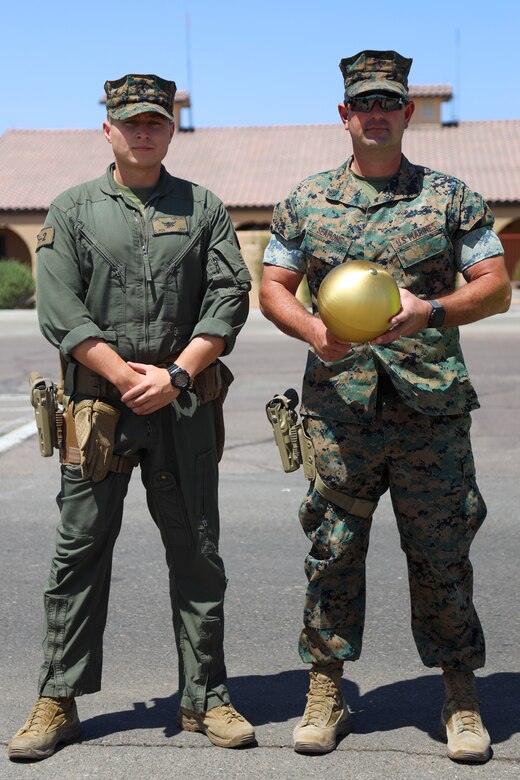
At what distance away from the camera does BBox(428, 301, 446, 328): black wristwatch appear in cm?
352

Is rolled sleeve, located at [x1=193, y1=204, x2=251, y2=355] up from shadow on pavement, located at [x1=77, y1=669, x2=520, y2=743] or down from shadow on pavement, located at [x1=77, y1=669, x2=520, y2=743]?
up

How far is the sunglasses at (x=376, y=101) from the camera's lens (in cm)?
364

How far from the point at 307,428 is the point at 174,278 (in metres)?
0.69

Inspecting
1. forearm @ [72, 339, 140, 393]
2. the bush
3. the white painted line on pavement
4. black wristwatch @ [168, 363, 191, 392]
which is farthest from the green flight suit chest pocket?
the bush

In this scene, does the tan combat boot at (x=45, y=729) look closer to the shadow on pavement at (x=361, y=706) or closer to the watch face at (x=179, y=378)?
the shadow on pavement at (x=361, y=706)

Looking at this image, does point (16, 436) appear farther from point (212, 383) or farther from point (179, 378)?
point (179, 378)

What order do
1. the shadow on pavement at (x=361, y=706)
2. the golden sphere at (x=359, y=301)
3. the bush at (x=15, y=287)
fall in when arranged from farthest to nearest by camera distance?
the bush at (x=15, y=287), the shadow on pavement at (x=361, y=706), the golden sphere at (x=359, y=301)

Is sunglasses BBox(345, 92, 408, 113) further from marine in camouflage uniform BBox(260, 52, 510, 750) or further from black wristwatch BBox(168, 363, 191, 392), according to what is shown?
black wristwatch BBox(168, 363, 191, 392)

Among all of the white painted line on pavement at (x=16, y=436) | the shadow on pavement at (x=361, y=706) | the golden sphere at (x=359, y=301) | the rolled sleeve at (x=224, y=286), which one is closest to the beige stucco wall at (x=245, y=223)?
the white painted line on pavement at (x=16, y=436)

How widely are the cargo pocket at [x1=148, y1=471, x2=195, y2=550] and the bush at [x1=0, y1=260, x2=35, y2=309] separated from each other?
28.5m

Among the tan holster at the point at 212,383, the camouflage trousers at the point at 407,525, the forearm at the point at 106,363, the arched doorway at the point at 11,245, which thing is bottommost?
the arched doorway at the point at 11,245

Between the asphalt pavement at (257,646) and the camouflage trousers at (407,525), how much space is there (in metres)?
0.33

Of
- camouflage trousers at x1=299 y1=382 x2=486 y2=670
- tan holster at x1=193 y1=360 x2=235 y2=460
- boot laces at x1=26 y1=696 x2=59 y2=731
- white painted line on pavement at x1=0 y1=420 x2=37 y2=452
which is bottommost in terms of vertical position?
white painted line on pavement at x1=0 y1=420 x2=37 y2=452

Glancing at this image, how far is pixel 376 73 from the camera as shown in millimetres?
3678
